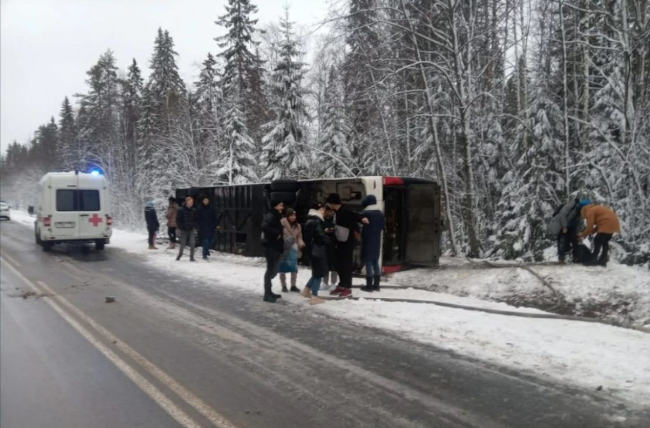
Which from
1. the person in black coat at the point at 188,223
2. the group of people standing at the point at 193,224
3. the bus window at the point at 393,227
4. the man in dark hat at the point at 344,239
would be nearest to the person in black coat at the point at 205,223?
the group of people standing at the point at 193,224

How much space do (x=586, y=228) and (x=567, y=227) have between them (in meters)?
0.49

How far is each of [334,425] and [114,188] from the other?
50.9 m

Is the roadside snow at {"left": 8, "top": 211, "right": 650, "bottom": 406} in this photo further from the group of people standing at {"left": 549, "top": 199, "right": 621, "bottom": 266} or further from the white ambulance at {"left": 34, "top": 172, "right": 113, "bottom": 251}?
the white ambulance at {"left": 34, "top": 172, "right": 113, "bottom": 251}

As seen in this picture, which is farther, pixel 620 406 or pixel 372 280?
pixel 372 280

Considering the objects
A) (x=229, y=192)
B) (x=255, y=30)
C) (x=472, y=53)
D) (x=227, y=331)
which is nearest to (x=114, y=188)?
(x=255, y=30)

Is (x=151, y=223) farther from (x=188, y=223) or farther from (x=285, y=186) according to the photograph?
(x=285, y=186)

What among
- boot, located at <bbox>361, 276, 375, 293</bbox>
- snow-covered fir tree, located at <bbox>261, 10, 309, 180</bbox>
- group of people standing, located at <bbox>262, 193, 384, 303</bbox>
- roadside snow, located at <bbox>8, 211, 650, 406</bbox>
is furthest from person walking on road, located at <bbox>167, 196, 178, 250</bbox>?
boot, located at <bbox>361, 276, 375, 293</bbox>

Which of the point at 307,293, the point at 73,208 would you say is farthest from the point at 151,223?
the point at 307,293

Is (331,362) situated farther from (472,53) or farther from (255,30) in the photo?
(255,30)

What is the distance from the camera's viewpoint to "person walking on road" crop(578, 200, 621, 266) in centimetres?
977

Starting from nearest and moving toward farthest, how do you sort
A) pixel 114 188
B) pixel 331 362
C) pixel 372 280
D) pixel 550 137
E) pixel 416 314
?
1. pixel 331 362
2. pixel 416 314
3. pixel 372 280
4. pixel 550 137
5. pixel 114 188

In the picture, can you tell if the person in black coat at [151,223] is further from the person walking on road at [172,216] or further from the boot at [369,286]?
the boot at [369,286]

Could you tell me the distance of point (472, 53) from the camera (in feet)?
51.1

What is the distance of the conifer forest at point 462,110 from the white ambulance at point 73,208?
27.8 ft
